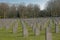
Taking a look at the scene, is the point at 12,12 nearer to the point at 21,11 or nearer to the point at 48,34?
the point at 21,11

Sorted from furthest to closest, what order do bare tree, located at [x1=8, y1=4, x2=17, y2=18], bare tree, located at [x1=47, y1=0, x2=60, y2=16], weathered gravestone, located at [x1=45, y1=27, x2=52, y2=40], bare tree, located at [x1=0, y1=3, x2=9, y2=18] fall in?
bare tree, located at [x1=0, y1=3, x2=9, y2=18], bare tree, located at [x1=8, y1=4, x2=17, y2=18], bare tree, located at [x1=47, y1=0, x2=60, y2=16], weathered gravestone, located at [x1=45, y1=27, x2=52, y2=40]

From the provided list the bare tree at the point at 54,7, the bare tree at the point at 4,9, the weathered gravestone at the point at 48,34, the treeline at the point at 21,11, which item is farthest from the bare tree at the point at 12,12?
the weathered gravestone at the point at 48,34

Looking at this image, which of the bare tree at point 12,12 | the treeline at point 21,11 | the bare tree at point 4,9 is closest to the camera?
the treeline at point 21,11

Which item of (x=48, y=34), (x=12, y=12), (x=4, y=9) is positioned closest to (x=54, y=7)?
(x=12, y=12)

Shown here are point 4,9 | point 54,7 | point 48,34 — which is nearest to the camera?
point 48,34

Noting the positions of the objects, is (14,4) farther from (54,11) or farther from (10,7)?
(54,11)

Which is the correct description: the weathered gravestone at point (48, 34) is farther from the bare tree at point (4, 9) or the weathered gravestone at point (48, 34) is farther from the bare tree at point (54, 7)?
the bare tree at point (4, 9)

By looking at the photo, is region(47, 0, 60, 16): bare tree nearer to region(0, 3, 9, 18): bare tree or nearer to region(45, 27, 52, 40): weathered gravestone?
region(0, 3, 9, 18): bare tree

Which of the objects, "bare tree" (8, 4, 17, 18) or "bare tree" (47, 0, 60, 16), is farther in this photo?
"bare tree" (8, 4, 17, 18)

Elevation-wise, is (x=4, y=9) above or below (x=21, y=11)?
above

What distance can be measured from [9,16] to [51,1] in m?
18.3

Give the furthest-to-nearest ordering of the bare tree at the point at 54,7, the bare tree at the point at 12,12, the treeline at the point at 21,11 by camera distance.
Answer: the bare tree at the point at 12,12 < the treeline at the point at 21,11 < the bare tree at the point at 54,7

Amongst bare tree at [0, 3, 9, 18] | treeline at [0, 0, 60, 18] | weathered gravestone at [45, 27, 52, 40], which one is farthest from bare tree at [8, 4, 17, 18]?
weathered gravestone at [45, 27, 52, 40]

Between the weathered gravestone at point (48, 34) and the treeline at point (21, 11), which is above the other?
the treeline at point (21, 11)
